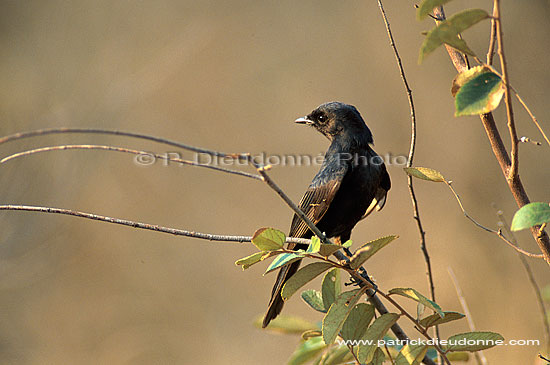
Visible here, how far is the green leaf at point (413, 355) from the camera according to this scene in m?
1.27

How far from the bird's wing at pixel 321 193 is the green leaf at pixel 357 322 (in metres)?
1.12

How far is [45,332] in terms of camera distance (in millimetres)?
5980

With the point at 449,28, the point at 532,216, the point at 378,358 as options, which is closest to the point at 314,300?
the point at 378,358

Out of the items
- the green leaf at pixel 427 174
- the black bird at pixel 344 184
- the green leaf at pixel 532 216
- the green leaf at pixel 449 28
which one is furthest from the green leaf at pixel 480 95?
the black bird at pixel 344 184

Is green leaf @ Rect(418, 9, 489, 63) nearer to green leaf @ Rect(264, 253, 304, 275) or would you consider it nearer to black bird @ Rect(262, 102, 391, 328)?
green leaf @ Rect(264, 253, 304, 275)

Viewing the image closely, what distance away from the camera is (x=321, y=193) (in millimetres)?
2598

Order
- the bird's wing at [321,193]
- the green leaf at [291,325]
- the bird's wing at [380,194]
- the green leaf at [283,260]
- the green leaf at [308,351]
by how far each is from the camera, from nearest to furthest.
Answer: the green leaf at [283,260] < the green leaf at [308,351] < the green leaf at [291,325] < the bird's wing at [321,193] < the bird's wing at [380,194]

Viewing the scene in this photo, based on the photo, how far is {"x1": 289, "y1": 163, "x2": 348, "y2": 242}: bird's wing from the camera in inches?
100

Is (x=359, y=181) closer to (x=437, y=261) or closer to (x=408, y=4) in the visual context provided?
(x=437, y=261)

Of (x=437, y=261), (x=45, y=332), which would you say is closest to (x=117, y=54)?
(x=45, y=332)

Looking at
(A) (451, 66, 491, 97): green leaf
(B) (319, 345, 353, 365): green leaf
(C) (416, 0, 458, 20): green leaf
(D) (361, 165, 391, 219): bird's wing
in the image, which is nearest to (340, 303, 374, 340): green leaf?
(B) (319, 345, 353, 365): green leaf

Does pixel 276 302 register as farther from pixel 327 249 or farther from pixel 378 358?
pixel 327 249

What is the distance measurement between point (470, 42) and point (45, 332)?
19.3 ft

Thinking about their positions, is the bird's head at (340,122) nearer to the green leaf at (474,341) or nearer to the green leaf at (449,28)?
the green leaf at (474,341)
